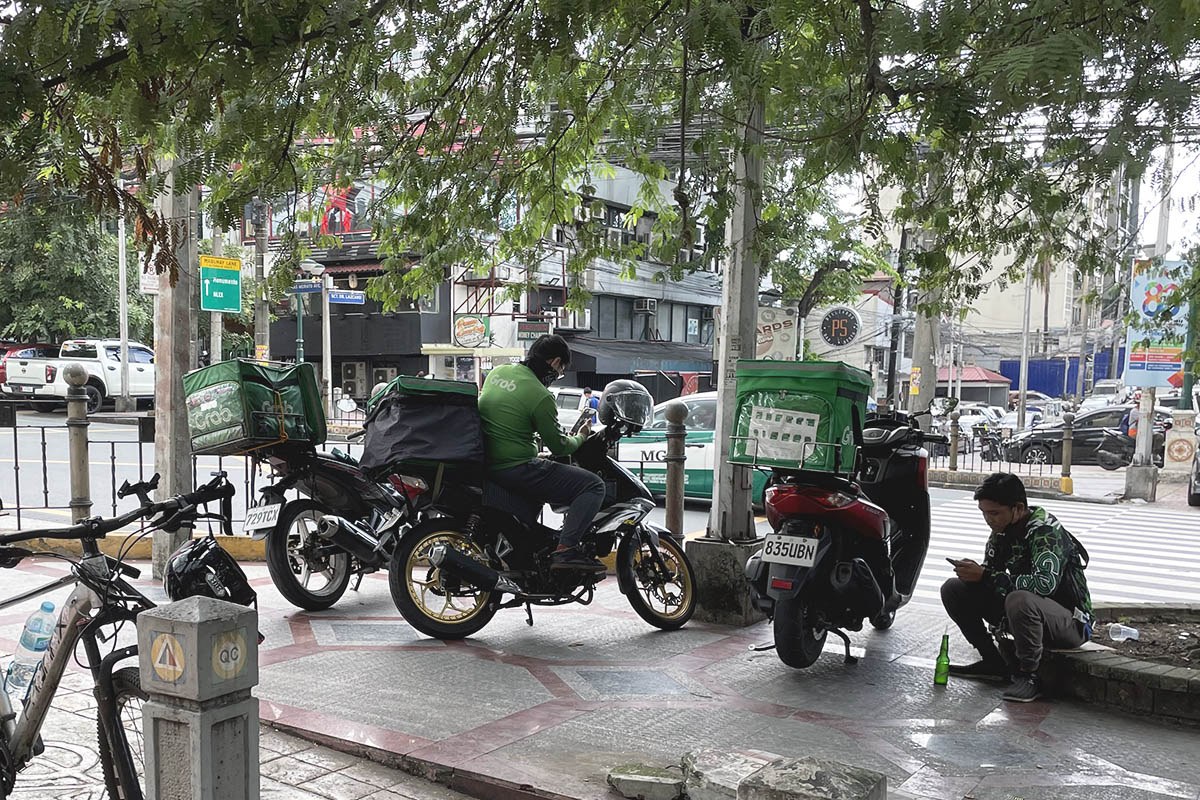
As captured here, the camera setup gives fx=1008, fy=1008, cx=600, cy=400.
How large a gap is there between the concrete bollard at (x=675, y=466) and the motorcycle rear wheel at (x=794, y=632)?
7.42 ft

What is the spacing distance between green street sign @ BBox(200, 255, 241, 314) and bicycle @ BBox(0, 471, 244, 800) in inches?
257

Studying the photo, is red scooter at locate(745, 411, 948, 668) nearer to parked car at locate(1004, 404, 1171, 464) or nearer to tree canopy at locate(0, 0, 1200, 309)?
tree canopy at locate(0, 0, 1200, 309)

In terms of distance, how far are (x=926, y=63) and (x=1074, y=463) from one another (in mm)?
24543

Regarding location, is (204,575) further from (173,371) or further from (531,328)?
(531,328)

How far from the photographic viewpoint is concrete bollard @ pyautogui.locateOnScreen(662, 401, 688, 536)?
7.56 m

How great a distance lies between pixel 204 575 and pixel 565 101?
12.2 ft

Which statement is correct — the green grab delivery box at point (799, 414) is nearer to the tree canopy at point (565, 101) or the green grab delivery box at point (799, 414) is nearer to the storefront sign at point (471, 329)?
the tree canopy at point (565, 101)

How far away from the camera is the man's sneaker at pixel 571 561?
244 inches

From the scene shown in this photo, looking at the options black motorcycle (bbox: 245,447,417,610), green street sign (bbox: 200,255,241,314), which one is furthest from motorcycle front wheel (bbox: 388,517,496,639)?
green street sign (bbox: 200,255,241,314)

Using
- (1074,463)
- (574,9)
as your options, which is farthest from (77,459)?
(1074,463)

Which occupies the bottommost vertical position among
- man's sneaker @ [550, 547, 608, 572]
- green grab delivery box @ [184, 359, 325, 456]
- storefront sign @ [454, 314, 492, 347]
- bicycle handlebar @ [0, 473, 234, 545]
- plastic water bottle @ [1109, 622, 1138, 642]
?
plastic water bottle @ [1109, 622, 1138, 642]

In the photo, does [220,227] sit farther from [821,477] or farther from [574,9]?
[821,477]

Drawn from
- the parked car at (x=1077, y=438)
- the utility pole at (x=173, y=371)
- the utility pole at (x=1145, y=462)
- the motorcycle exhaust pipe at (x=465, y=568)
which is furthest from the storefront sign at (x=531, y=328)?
the motorcycle exhaust pipe at (x=465, y=568)

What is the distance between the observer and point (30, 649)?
11.1 ft
